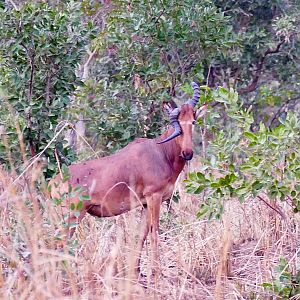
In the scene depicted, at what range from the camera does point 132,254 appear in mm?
4703

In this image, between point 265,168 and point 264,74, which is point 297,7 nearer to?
point 264,74

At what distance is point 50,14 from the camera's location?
8.16m

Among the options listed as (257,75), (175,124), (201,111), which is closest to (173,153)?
(175,124)

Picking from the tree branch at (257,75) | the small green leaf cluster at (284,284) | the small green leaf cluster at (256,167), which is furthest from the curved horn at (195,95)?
the tree branch at (257,75)

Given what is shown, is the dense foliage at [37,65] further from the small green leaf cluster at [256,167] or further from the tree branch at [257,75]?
the tree branch at [257,75]

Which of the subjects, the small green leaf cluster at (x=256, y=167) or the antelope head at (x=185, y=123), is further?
the antelope head at (x=185, y=123)

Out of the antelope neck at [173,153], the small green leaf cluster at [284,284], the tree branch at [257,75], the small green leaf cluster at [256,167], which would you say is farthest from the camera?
the tree branch at [257,75]

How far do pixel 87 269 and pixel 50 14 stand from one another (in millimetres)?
3490

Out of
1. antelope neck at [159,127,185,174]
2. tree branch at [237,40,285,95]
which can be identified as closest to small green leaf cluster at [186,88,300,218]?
antelope neck at [159,127,185,174]

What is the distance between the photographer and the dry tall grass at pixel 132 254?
5039mm

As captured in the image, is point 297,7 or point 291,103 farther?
point 291,103

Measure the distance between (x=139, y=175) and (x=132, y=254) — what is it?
141 inches

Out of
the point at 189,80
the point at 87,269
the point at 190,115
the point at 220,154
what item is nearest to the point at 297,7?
the point at 189,80

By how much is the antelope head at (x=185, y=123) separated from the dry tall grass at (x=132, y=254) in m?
0.79
